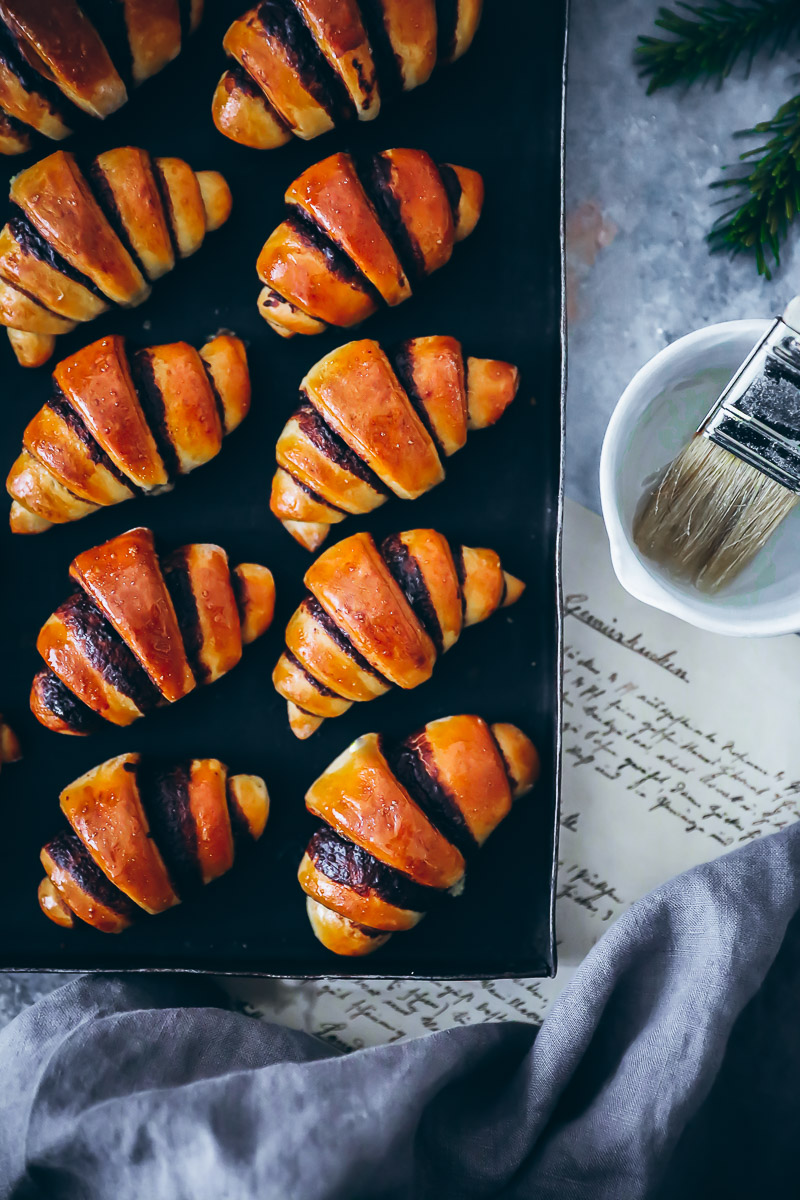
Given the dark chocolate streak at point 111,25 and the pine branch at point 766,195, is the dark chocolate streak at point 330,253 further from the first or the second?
the pine branch at point 766,195

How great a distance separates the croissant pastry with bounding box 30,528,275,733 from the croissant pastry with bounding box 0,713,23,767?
0.18 feet

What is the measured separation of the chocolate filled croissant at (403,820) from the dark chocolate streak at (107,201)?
0.77m

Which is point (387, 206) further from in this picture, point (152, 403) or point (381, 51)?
point (152, 403)

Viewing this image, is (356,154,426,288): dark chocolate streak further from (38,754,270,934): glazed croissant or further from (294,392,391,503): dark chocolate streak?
(38,754,270,934): glazed croissant

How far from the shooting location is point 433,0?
49.2 inches

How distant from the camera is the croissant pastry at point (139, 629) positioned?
126 centimetres

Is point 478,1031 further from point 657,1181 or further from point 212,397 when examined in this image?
point 212,397

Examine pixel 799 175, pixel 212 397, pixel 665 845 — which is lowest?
pixel 665 845

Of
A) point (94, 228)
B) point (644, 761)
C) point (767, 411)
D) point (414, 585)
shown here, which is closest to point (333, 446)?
point (414, 585)

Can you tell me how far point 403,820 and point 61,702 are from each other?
19.7 inches

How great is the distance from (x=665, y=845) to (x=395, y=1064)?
1.68 feet

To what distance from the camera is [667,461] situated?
4.43ft

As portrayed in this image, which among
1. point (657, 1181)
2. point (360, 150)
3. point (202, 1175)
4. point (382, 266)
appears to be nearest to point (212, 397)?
point (382, 266)

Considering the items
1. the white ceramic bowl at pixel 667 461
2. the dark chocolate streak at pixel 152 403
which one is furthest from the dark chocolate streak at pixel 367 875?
the dark chocolate streak at pixel 152 403
